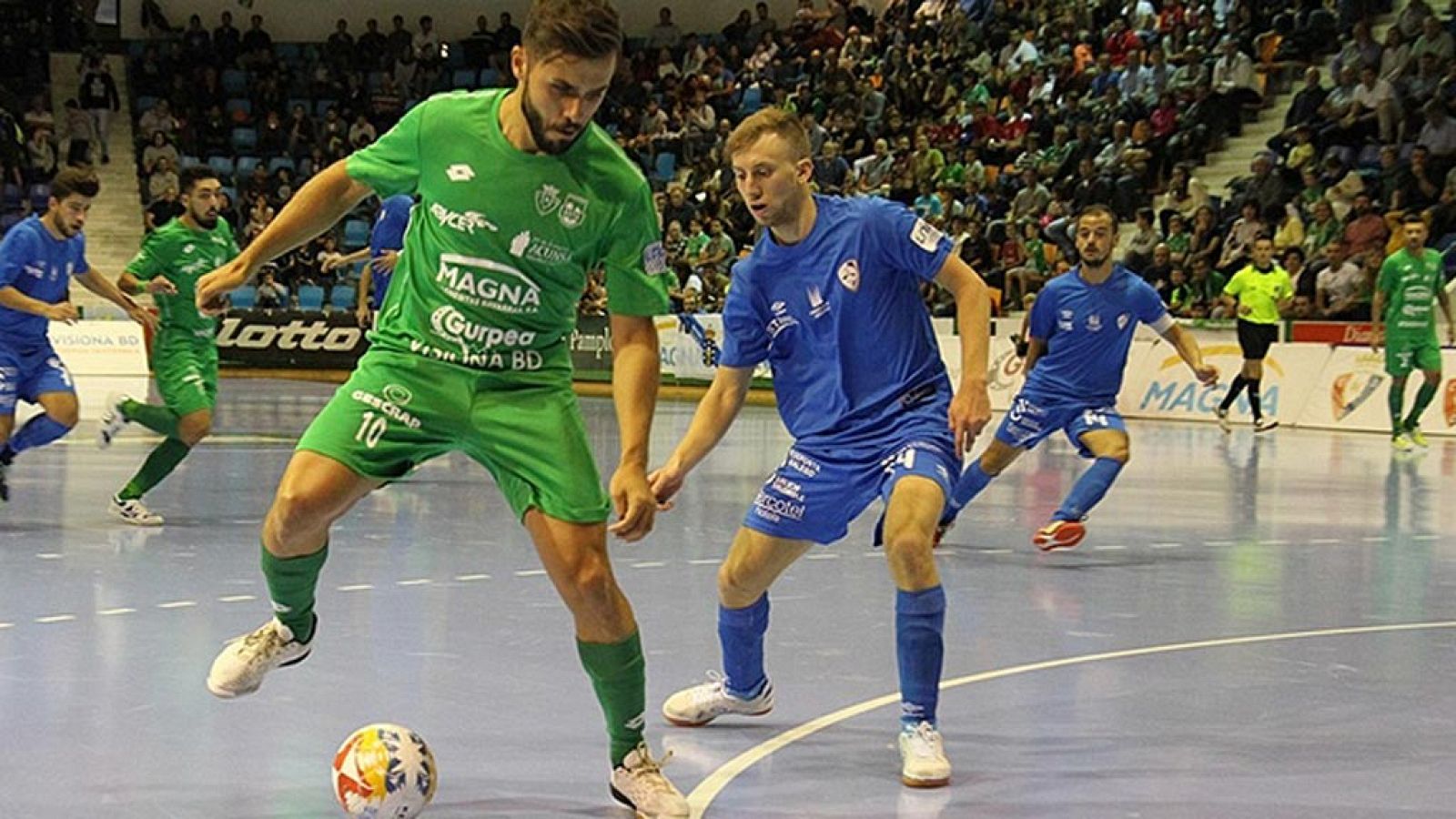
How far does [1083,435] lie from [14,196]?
26402mm

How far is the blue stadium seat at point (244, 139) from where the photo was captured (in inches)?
1415

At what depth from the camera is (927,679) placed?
5.22 metres

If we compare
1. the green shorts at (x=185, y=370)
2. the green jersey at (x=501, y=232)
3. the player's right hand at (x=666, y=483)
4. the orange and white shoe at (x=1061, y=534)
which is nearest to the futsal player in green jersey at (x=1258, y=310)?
the orange and white shoe at (x=1061, y=534)

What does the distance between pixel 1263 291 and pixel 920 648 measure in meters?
16.5

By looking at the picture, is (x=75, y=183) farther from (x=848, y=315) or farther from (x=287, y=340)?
(x=287, y=340)

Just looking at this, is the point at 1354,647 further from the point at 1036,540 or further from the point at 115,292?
the point at 115,292

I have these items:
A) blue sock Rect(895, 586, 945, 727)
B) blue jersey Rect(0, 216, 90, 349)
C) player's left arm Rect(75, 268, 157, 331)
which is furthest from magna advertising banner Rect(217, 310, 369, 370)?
blue sock Rect(895, 586, 945, 727)

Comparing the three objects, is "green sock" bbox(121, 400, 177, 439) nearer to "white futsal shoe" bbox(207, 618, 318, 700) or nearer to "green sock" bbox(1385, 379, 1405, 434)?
"white futsal shoe" bbox(207, 618, 318, 700)

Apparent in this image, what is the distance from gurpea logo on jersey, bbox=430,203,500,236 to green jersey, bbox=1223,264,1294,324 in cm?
1724

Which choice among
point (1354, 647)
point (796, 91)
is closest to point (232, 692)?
point (1354, 647)

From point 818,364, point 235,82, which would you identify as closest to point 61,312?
point 818,364

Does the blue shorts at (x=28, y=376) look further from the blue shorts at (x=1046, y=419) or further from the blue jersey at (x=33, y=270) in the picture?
the blue shorts at (x=1046, y=419)

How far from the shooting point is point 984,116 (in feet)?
94.1

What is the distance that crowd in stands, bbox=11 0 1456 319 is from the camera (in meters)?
22.1
